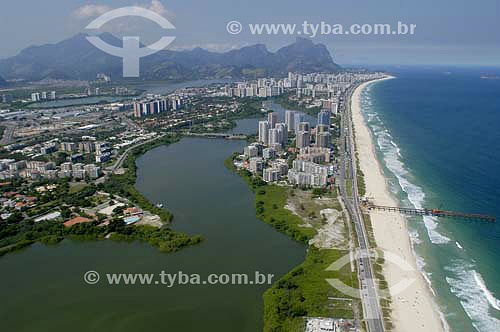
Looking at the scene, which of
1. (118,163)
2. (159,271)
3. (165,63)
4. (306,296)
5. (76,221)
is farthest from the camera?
(165,63)

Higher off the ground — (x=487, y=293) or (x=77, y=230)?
(x=77, y=230)

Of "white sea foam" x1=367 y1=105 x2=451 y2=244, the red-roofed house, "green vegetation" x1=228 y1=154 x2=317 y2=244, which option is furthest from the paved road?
"white sea foam" x1=367 y1=105 x2=451 y2=244

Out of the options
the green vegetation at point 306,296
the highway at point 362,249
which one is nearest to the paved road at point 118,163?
the highway at point 362,249

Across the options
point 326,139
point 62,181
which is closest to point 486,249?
point 326,139

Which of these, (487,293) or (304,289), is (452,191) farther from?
(304,289)

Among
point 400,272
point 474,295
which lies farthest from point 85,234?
point 474,295

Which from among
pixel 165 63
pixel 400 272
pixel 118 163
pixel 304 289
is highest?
pixel 165 63

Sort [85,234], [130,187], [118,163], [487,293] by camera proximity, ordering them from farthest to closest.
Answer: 1. [118,163]
2. [130,187]
3. [85,234]
4. [487,293]
